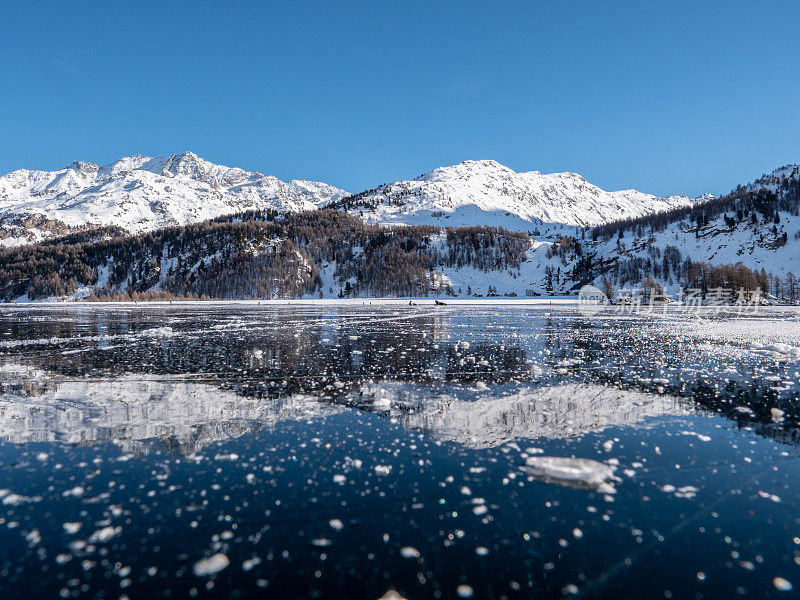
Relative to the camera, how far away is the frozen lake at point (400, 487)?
405cm

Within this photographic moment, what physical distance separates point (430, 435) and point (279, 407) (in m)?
3.84

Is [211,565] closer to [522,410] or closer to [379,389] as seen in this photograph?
[522,410]

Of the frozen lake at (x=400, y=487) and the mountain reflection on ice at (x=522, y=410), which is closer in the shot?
the frozen lake at (x=400, y=487)

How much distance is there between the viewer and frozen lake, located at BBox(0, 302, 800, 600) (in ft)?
13.3

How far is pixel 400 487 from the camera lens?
585 cm

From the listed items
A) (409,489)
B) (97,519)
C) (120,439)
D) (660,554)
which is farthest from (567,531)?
(120,439)

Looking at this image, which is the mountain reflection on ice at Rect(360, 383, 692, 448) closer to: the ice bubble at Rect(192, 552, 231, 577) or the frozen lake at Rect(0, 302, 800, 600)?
the frozen lake at Rect(0, 302, 800, 600)

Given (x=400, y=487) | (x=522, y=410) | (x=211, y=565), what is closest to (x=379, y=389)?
(x=522, y=410)

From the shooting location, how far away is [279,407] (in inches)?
388

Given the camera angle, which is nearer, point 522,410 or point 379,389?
point 522,410

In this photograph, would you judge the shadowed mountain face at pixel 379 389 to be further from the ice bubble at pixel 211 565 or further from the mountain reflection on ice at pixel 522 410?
the ice bubble at pixel 211 565

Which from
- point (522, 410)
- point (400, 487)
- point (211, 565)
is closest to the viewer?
point (211, 565)

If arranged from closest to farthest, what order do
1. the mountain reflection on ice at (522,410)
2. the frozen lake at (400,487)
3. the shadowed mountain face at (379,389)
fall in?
the frozen lake at (400,487)
the mountain reflection on ice at (522,410)
the shadowed mountain face at (379,389)

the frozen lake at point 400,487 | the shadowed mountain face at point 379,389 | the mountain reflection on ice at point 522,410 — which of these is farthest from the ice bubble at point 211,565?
the mountain reflection on ice at point 522,410
